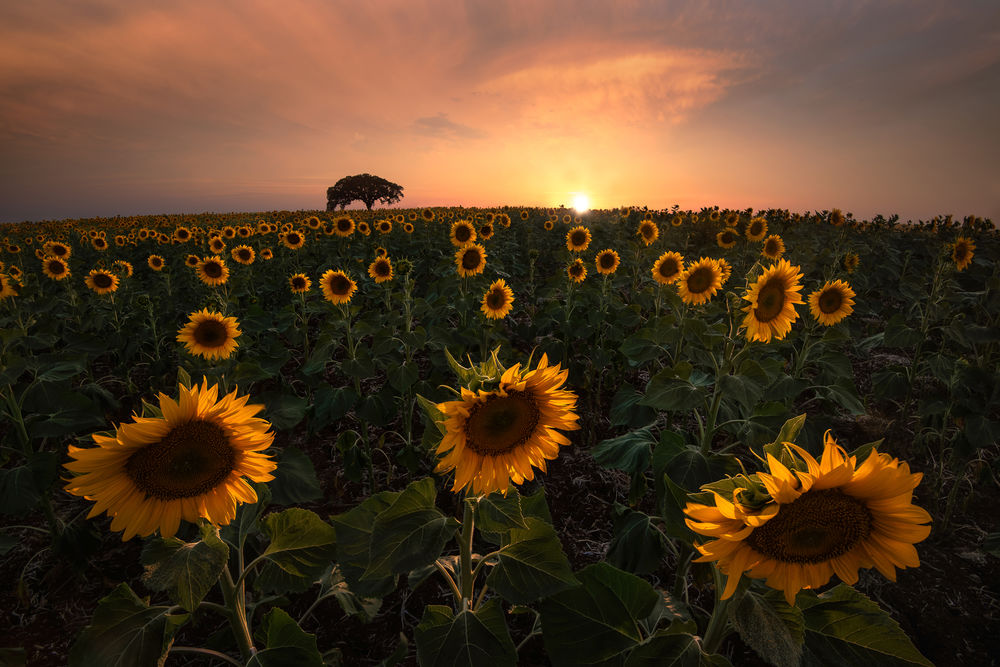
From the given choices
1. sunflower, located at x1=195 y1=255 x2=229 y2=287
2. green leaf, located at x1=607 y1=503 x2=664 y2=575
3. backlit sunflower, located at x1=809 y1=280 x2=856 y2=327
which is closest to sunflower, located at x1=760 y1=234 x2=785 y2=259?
backlit sunflower, located at x1=809 y1=280 x2=856 y2=327

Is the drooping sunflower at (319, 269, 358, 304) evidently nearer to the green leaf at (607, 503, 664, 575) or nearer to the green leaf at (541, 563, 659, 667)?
the green leaf at (607, 503, 664, 575)

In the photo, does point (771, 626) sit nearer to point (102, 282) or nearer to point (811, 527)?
point (811, 527)

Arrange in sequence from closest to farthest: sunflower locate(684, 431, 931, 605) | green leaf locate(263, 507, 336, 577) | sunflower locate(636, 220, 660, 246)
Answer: sunflower locate(684, 431, 931, 605) < green leaf locate(263, 507, 336, 577) < sunflower locate(636, 220, 660, 246)

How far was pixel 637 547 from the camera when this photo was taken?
2.91 meters

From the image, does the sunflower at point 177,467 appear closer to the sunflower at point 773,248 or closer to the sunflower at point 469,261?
the sunflower at point 469,261

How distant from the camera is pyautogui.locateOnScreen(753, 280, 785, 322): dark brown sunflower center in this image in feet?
11.2

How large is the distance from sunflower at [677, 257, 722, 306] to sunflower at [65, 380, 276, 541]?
186 inches

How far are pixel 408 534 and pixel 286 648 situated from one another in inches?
29.0

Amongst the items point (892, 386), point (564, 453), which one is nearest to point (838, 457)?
point (564, 453)

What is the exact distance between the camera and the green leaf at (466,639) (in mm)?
1651

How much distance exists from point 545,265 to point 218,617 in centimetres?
1339

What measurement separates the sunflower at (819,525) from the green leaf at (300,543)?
155 cm

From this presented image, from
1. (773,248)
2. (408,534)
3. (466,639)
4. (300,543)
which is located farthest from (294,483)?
(773,248)

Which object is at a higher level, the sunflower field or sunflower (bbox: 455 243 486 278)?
sunflower (bbox: 455 243 486 278)
